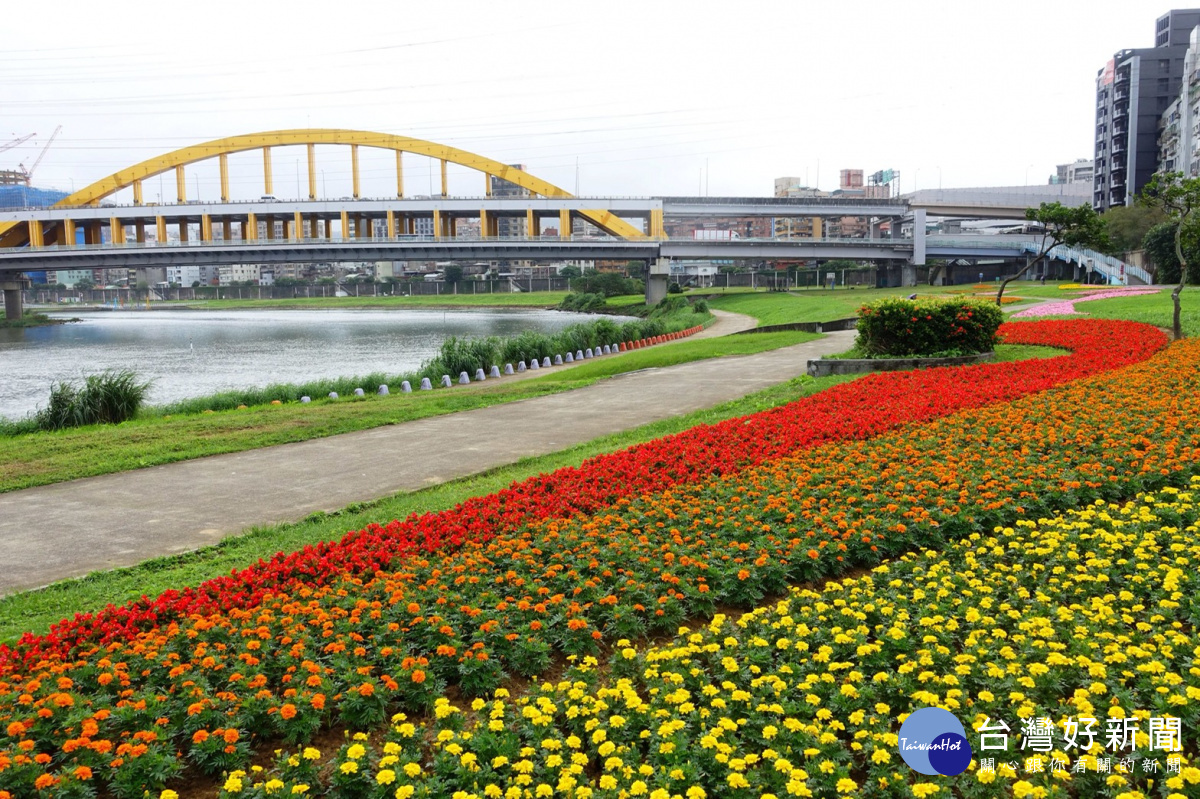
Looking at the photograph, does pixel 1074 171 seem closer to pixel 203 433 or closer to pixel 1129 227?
pixel 1129 227

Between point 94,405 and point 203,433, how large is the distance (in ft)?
19.9

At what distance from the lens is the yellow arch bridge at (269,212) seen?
7531 cm

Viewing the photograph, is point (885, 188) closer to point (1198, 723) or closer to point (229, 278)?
point (229, 278)

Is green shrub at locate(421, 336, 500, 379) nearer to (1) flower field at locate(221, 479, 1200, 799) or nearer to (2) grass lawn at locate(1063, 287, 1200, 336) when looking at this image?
(2) grass lawn at locate(1063, 287, 1200, 336)

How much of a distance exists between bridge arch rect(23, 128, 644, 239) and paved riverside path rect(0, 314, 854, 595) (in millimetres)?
66573

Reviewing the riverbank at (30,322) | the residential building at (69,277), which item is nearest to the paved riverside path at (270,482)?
the riverbank at (30,322)

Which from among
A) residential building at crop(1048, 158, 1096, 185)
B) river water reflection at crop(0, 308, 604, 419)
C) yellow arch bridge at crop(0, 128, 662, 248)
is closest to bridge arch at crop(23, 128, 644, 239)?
yellow arch bridge at crop(0, 128, 662, 248)

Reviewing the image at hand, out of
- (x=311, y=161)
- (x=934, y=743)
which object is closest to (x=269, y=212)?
(x=311, y=161)

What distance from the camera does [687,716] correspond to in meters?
5.10

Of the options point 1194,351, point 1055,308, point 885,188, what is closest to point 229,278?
point 885,188

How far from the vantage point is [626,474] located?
10.2 m

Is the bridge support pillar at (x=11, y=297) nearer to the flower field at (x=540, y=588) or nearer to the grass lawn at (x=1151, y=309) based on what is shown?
the grass lawn at (x=1151, y=309)

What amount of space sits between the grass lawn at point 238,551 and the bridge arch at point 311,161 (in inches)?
2796

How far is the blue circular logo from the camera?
4.55m
